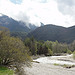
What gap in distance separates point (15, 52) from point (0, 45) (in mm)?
2982

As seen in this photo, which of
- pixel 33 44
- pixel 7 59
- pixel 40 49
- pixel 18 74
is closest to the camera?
pixel 18 74

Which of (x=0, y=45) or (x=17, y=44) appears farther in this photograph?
(x=17, y=44)

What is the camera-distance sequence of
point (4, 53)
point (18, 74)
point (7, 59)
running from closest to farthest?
point (18, 74) < point (4, 53) < point (7, 59)

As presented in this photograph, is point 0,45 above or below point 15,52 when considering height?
above

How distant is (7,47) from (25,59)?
401cm

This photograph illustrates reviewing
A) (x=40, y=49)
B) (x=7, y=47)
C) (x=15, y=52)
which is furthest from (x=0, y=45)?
(x=40, y=49)

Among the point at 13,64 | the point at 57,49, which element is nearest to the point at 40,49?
the point at 57,49

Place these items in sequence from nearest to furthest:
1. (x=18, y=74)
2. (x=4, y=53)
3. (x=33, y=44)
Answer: (x=18, y=74)
(x=4, y=53)
(x=33, y=44)

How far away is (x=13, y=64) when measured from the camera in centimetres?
2417

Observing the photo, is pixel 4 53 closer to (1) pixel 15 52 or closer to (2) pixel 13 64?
(1) pixel 15 52

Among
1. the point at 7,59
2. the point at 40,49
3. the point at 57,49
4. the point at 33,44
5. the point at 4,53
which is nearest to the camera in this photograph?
the point at 4,53

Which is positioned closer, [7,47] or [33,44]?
[7,47]

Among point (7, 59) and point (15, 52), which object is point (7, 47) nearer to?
point (15, 52)

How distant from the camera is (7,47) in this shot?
69.6 feet
